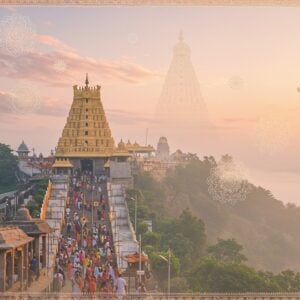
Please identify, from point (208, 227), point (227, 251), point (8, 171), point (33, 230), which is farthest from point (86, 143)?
point (33, 230)

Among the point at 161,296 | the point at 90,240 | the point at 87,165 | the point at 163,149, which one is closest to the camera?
the point at 161,296

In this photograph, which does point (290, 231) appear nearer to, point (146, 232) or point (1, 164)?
point (146, 232)

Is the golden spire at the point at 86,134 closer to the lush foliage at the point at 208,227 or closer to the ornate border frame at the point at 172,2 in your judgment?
the lush foliage at the point at 208,227

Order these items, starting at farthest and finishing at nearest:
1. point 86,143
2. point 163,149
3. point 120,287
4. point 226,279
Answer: point 86,143
point 163,149
point 226,279
point 120,287

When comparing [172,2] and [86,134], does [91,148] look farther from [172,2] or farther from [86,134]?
[172,2]

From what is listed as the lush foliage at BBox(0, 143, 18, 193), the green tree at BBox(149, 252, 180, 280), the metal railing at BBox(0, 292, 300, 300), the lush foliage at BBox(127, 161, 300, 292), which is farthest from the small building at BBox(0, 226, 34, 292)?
the lush foliage at BBox(0, 143, 18, 193)
